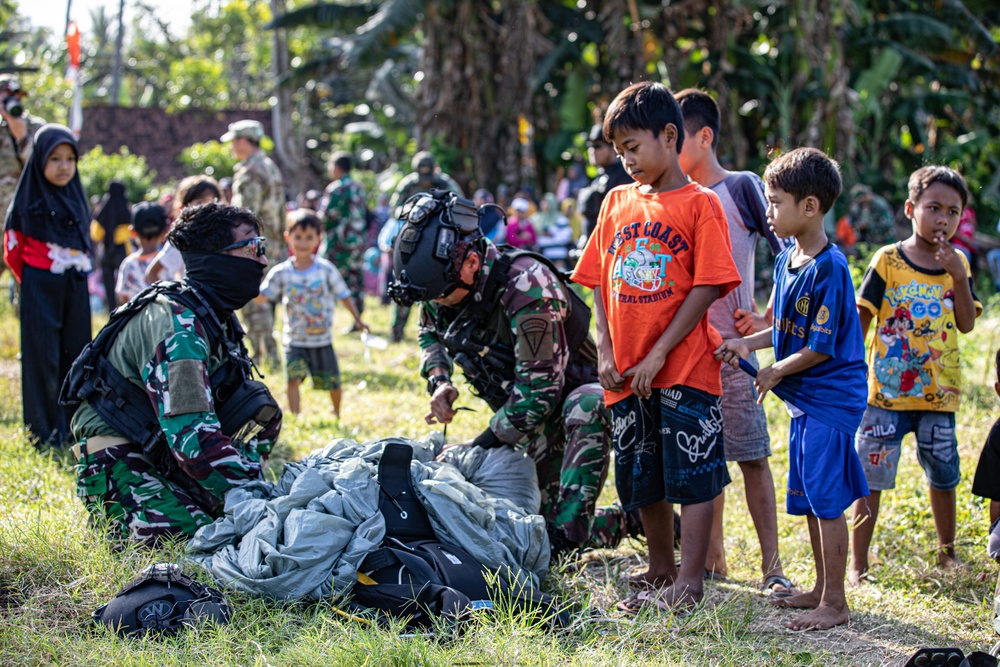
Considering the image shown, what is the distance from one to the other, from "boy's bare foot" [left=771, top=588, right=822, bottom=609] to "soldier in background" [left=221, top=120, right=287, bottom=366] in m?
6.47

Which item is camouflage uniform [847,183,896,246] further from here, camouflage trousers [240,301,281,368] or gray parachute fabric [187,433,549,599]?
gray parachute fabric [187,433,549,599]

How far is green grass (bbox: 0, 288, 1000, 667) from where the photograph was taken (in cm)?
323

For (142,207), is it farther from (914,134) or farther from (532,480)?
(914,134)

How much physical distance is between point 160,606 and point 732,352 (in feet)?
7.47

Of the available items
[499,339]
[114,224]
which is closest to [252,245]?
[499,339]

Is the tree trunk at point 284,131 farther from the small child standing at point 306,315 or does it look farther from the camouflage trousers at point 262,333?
the small child standing at point 306,315

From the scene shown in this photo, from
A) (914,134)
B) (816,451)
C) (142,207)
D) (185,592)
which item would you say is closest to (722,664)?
(816,451)

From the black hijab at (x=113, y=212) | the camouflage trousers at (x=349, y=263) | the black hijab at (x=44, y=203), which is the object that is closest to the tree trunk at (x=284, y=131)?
the black hijab at (x=113, y=212)

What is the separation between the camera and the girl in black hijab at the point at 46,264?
642cm

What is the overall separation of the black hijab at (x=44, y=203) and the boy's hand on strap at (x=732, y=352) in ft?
15.3

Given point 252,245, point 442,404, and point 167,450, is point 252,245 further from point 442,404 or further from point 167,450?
point 442,404

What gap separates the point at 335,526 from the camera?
12.4 feet

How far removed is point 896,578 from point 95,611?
3.45m

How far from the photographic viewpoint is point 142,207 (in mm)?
8117
